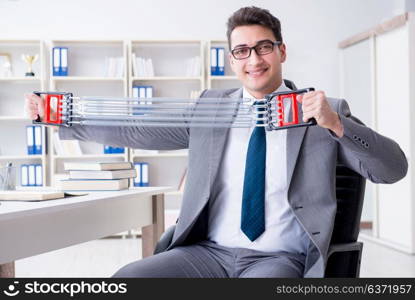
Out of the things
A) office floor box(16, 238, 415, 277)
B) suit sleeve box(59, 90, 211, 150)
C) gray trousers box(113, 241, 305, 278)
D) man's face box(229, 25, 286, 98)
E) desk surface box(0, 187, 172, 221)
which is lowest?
office floor box(16, 238, 415, 277)

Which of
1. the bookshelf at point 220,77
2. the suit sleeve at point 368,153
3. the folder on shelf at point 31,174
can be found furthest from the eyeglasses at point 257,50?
the folder on shelf at point 31,174

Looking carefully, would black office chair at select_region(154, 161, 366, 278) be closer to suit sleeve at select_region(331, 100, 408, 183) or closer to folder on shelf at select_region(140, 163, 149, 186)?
suit sleeve at select_region(331, 100, 408, 183)

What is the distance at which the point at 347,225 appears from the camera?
1750 mm

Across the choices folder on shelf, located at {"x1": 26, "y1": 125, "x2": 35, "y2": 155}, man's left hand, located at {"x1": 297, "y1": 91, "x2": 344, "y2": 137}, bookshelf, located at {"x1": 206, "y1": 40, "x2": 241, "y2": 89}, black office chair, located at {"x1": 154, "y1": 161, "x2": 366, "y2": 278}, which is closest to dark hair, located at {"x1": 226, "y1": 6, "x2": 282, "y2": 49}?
man's left hand, located at {"x1": 297, "y1": 91, "x2": 344, "y2": 137}

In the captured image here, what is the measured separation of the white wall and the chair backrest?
4.44 meters

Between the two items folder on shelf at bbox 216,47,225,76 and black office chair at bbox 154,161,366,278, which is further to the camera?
folder on shelf at bbox 216,47,225,76

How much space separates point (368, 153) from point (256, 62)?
1.54 feet

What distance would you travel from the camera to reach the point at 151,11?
602cm

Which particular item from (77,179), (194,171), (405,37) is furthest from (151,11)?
(194,171)

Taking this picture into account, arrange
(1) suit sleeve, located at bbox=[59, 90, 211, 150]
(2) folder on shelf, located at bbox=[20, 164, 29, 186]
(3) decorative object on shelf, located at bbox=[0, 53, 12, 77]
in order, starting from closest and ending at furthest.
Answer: (1) suit sleeve, located at bbox=[59, 90, 211, 150], (2) folder on shelf, located at bbox=[20, 164, 29, 186], (3) decorative object on shelf, located at bbox=[0, 53, 12, 77]

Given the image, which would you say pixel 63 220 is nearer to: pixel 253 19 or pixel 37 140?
pixel 253 19

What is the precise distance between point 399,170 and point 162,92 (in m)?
4.47

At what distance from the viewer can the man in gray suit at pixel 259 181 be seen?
165cm

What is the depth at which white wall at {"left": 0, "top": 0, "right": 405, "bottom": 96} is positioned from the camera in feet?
19.4
